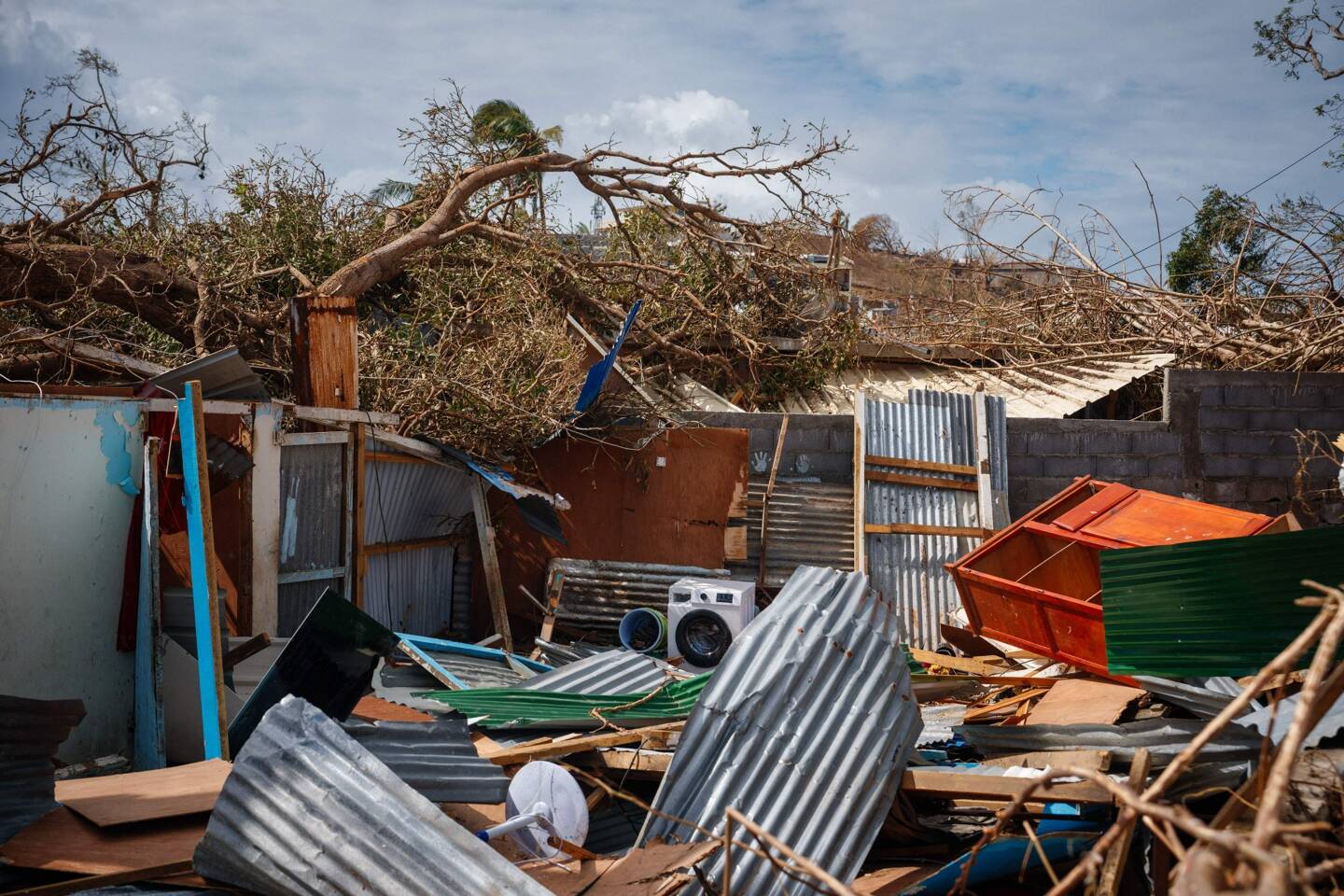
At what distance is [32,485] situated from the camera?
4832mm

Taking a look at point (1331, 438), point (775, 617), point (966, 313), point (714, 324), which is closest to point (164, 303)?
point (714, 324)

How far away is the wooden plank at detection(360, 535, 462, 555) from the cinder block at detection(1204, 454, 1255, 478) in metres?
6.69

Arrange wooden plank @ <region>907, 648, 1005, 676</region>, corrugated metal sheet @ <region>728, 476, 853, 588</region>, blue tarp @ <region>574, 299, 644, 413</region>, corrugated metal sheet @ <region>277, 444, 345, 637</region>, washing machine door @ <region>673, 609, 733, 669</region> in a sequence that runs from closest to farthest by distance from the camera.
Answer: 1. corrugated metal sheet @ <region>277, 444, 345, 637</region>
2. wooden plank @ <region>907, 648, 1005, 676</region>
3. washing machine door @ <region>673, 609, 733, 669</region>
4. blue tarp @ <region>574, 299, 644, 413</region>
5. corrugated metal sheet @ <region>728, 476, 853, 588</region>

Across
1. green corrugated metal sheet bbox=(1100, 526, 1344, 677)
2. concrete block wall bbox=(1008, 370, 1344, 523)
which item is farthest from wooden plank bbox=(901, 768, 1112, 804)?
concrete block wall bbox=(1008, 370, 1344, 523)

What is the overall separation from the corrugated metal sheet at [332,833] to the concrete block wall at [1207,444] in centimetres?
732

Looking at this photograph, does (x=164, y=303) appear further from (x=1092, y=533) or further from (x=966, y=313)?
(x=966, y=313)

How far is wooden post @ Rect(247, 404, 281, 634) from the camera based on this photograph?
6.27m

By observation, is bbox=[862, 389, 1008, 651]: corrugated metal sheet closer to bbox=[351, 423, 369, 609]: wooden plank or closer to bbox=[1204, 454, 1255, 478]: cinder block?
bbox=[1204, 454, 1255, 478]: cinder block

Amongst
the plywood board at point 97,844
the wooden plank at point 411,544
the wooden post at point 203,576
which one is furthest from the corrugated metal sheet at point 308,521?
the plywood board at point 97,844

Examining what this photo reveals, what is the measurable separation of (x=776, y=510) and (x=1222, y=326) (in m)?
5.48

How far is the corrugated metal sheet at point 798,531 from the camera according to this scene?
9219 mm

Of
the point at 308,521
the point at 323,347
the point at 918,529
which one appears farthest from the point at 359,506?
Result: the point at 918,529

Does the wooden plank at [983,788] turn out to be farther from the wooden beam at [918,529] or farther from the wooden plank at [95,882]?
the wooden beam at [918,529]

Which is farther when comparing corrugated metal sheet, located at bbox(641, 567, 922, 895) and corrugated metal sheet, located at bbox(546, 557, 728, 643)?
corrugated metal sheet, located at bbox(546, 557, 728, 643)
